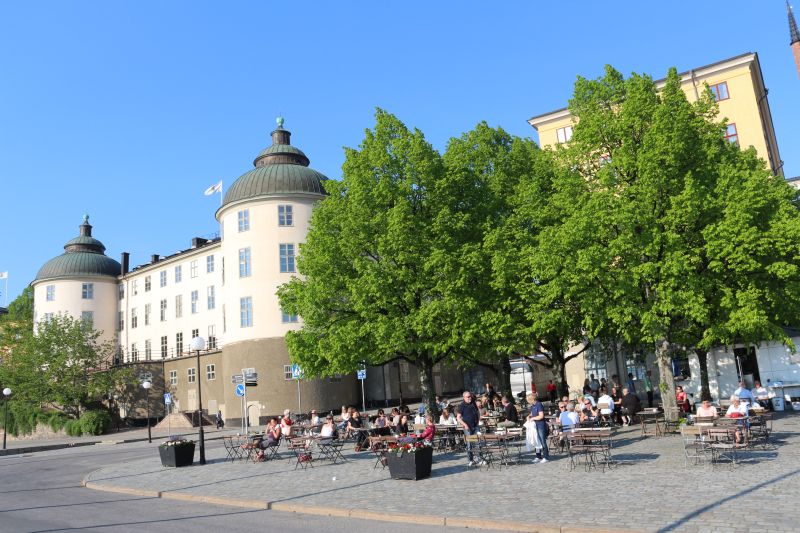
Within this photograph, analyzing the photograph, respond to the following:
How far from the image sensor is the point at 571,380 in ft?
137

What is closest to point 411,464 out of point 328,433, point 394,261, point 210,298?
point 328,433

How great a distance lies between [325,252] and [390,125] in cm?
640

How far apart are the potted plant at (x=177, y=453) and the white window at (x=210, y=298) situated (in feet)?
123

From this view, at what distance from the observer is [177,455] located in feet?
68.8

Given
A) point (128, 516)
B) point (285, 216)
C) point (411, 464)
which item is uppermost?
point (285, 216)

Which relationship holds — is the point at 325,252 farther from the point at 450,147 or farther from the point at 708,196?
the point at 708,196

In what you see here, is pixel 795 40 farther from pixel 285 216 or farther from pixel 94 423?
pixel 94 423

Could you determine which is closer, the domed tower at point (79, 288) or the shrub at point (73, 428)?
the shrub at point (73, 428)

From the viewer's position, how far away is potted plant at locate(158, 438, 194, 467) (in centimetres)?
2098

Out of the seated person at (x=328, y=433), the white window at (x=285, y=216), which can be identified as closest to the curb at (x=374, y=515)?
the seated person at (x=328, y=433)

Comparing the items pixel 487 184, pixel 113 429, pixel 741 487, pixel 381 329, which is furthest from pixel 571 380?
pixel 113 429

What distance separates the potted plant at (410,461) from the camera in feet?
48.2

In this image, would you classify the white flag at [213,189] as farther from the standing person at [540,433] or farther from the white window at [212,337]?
the standing person at [540,433]

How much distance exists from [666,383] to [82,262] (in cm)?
6444
